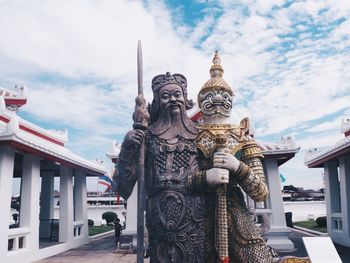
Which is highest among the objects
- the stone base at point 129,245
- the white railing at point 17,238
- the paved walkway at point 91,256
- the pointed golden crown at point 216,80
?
the pointed golden crown at point 216,80

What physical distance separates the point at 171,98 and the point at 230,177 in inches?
32.2

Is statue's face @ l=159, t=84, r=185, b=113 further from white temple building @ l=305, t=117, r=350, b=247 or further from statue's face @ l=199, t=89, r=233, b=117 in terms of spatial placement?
white temple building @ l=305, t=117, r=350, b=247

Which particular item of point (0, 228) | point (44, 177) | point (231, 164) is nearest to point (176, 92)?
point (231, 164)

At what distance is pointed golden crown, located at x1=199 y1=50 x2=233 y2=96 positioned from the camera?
3129 mm

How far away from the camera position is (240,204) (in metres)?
2.88

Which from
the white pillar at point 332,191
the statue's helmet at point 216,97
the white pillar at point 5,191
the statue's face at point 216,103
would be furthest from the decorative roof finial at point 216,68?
the white pillar at point 332,191

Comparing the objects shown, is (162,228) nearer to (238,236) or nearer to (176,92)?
(238,236)

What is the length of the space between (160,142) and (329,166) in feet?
37.1

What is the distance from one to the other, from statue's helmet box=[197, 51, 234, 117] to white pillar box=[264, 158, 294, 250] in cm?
775

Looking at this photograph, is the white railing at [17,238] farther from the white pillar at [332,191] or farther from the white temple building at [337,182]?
the white pillar at [332,191]

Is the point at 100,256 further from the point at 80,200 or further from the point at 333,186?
the point at 333,186

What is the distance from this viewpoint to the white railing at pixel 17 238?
8.00m

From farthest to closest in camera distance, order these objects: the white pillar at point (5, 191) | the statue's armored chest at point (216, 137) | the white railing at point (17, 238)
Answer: the white railing at point (17, 238)
the white pillar at point (5, 191)
the statue's armored chest at point (216, 137)

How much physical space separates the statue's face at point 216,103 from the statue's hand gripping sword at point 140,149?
58 cm
